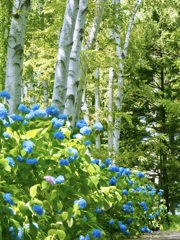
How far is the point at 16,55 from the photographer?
4953 mm

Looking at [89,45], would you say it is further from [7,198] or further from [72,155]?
[7,198]

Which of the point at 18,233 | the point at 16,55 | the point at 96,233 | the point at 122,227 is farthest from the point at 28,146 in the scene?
the point at 122,227

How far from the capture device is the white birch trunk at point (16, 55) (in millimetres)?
4891

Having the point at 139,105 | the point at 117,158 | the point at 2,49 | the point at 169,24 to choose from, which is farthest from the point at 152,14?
the point at 2,49

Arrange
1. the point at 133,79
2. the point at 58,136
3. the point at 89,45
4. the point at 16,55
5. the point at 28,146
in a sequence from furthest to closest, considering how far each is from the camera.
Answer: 1. the point at 133,79
2. the point at 89,45
3. the point at 16,55
4. the point at 58,136
5. the point at 28,146

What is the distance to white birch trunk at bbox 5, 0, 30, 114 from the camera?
4891 millimetres

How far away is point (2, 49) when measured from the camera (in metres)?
8.66

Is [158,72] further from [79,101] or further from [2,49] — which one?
[79,101]

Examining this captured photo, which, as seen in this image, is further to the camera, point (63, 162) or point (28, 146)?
point (63, 162)

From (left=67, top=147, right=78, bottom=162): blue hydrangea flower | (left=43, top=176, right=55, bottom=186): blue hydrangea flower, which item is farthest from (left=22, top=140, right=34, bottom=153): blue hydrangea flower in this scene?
(left=67, top=147, right=78, bottom=162): blue hydrangea flower

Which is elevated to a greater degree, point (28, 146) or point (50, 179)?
point (28, 146)

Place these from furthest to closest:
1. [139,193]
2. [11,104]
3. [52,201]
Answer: [139,193]
[11,104]
[52,201]

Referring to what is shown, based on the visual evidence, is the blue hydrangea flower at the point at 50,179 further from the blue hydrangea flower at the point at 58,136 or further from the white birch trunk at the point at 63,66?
the white birch trunk at the point at 63,66

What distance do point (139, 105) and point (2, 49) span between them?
31.4 ft
